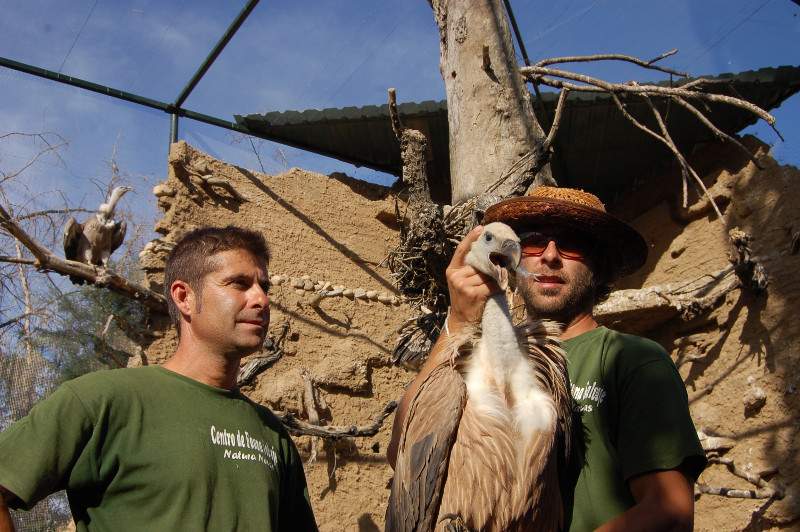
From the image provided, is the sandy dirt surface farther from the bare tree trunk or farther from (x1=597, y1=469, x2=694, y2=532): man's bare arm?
(x1=597, y1=469, x2=694, y2=532): man's bare arm

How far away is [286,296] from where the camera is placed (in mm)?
7055

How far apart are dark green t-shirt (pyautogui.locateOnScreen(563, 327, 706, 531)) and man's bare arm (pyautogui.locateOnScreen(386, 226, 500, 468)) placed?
18.6 inches

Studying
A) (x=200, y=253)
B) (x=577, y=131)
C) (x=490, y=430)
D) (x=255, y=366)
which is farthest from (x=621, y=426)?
(x=577, y=131)

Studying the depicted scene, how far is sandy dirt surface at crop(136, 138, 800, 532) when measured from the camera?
5.96 metres

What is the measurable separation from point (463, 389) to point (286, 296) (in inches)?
199

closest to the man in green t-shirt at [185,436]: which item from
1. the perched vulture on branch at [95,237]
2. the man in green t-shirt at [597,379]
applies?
the man in green t-shirt at [597,379]

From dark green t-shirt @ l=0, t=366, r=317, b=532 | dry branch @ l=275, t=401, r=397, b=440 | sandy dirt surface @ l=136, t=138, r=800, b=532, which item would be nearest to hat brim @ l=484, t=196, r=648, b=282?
dark green t-shirt @ l=0, t=366, r=317, b=532

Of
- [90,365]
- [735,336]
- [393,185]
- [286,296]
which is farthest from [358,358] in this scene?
[90,365]

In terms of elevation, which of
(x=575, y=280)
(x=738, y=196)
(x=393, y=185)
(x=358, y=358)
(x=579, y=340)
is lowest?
(x=579, y=340)

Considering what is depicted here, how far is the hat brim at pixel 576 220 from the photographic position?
2.59 meters

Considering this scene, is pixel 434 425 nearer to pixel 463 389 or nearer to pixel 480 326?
pixel 463 389

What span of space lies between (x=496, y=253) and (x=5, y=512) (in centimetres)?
159

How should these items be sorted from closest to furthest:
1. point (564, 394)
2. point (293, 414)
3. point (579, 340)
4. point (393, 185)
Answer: point (564, 394)
point (579, 340)
point (293, 414)
point (393, 185)

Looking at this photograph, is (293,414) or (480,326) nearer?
(480,326)
